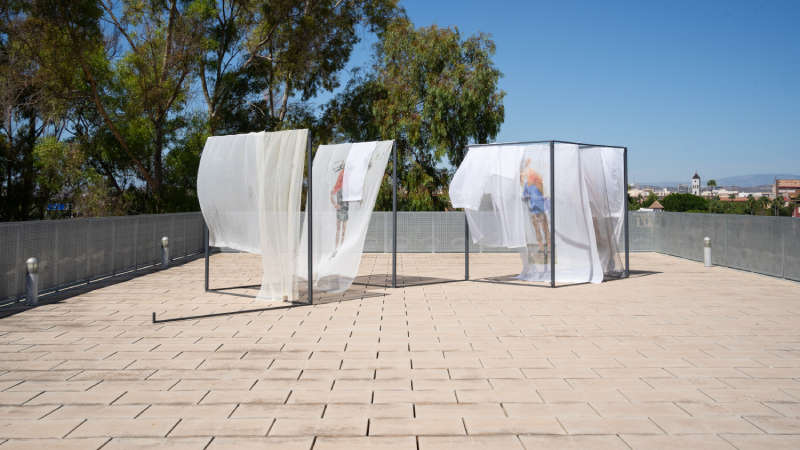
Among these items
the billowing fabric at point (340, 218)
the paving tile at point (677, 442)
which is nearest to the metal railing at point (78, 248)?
the billowing fabric at point (340, 218)

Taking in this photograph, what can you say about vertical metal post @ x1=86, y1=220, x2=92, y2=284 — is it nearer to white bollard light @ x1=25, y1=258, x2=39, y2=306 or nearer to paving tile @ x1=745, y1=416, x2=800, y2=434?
white bollard light @ x1=25, y1=258, x2=39, y2=306

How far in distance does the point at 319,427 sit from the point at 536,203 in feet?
26.0

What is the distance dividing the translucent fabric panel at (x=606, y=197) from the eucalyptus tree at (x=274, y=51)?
63.6ft

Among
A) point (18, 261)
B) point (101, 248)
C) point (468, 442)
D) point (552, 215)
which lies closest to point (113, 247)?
point (101, 248)

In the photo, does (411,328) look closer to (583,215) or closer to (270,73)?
(583,215)

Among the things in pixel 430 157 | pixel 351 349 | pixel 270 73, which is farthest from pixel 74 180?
pixel 351 349

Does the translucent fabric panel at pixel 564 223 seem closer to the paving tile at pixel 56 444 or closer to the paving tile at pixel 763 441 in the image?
the paving tile at pixel 763 441

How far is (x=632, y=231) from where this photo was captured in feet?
63.6

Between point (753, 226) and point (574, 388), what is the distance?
10316 millimetres

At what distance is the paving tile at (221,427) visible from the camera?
3.97 meters

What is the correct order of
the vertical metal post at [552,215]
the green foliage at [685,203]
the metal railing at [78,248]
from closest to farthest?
the metal railing at [78,248]
the vertical metal post at [552,215]
the green foliage at [685,203]

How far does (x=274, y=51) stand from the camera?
2970 cm

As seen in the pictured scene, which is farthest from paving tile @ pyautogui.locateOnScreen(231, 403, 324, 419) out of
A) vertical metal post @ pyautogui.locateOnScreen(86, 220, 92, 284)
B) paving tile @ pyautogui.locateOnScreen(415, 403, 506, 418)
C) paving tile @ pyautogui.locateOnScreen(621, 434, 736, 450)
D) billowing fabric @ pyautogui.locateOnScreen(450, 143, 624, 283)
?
vertical metal post @ pyautogui.locateOnScreen(86, 220, 92, 284)

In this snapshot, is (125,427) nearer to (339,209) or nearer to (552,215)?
(339,209)
